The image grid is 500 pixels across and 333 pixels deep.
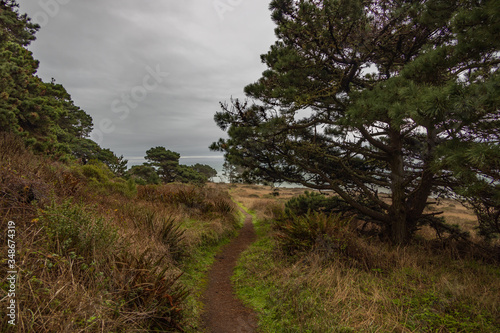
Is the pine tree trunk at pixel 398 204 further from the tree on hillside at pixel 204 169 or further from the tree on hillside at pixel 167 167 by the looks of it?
the tree on hillside at pixel 204 169

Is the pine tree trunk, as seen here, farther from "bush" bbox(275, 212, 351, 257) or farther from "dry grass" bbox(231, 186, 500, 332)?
"bush" bbox(275, 212, 351, 257)

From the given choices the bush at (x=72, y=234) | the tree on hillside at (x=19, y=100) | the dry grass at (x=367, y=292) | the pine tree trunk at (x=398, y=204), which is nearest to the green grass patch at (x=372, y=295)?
the dry grass at (x=367, y=292)

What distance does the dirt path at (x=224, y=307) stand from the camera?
3.35 m

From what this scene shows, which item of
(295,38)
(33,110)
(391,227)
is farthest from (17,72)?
(391,227)

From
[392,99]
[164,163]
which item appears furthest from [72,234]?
[164,163]

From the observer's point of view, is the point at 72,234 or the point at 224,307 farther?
the point at 224,307

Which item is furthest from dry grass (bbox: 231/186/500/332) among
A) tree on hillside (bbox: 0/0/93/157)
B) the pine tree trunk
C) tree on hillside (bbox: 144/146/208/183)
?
tree on hillside (bbox: 144/146/208/183)

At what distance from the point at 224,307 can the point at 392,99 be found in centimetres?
488

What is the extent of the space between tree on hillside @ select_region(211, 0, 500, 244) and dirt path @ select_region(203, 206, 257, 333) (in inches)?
133

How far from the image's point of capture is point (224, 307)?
12.8 ft

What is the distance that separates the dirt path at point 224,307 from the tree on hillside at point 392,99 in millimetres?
3386

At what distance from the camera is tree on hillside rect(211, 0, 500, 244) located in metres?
3.13

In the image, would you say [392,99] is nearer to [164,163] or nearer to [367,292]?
[367,292]

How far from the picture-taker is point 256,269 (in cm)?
518
